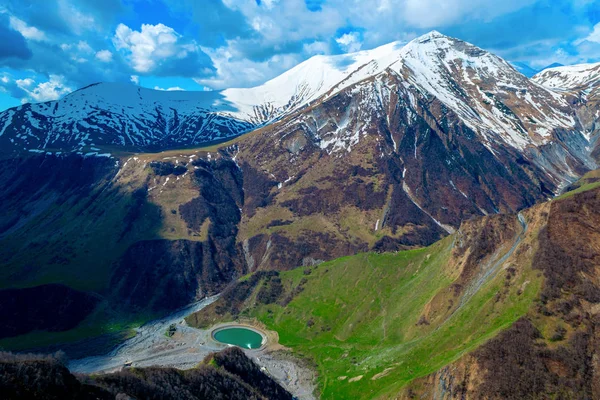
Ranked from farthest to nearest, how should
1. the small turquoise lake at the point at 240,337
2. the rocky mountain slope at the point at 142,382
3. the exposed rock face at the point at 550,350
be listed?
the small turquoise lake at the point at 240,337, the exposed rock face at the point at 550,350, the rocky mountain slope at the point at 142,382

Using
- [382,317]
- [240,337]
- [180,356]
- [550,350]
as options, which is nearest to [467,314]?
[550,350]

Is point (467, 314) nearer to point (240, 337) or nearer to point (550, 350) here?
point (550, 350)

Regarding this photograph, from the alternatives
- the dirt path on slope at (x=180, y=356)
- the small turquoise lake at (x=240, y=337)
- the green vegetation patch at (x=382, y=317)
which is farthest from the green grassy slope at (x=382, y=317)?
the small turquoise lake at (x=240, y=337)

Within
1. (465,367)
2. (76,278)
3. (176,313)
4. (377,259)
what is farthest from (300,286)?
(76,278)

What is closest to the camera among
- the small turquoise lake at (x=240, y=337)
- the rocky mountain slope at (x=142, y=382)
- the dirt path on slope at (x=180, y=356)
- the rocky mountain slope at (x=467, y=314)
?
the rocky mountain slope at (x=142, y=382)

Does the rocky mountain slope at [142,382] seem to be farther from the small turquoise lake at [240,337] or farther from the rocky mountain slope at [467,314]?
the small turquoise lake at [240,337]

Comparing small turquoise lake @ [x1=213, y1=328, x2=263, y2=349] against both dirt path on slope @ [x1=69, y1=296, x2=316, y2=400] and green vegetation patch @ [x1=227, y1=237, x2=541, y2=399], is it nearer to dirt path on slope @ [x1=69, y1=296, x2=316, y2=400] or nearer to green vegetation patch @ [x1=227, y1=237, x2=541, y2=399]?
dirt path on slope @ [x1=69, y1=296, x2=316, y2=400]

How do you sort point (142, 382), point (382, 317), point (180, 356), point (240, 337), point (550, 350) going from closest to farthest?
1. point (142, 382)
2. point (550, 350)
3. point (382, 317)
4. point (180, 356)
5. point (240, 337)
